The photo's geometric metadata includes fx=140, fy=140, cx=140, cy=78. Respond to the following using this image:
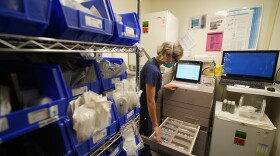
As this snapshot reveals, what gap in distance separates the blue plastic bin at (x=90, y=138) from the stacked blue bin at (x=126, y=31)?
363 mm

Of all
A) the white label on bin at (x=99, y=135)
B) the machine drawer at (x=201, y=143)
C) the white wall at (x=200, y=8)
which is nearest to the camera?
the white label on bin at (x=99, y=135)

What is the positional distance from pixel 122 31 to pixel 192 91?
3.99 ft

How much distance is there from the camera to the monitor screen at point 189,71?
2006mm

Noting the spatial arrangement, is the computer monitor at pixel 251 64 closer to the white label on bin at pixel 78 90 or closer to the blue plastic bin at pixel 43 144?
the white label on bin at pixel 78 90

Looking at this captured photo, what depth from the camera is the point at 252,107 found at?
1502 millimetres

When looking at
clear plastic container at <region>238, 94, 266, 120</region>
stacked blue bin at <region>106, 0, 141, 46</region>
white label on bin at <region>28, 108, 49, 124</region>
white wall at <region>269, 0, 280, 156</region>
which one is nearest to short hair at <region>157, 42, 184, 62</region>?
stacked blue bin at <region>106, 0, 141, 46</region>

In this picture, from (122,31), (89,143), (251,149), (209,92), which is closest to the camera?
(89,143)

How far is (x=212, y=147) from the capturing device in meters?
1.61

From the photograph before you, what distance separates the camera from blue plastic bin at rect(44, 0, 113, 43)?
464 mm

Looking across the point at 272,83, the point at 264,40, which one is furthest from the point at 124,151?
the point at 264,40

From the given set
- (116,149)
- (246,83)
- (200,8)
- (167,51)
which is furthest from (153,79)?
(200,8)

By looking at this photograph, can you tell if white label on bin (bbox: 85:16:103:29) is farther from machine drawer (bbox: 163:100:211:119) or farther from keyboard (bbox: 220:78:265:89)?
keyboard (bbox: 220:78:265:89)

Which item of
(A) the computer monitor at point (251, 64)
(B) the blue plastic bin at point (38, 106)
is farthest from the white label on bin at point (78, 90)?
(A) the computer monitor at point (251, 64)

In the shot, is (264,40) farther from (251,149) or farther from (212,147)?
(212,147)
